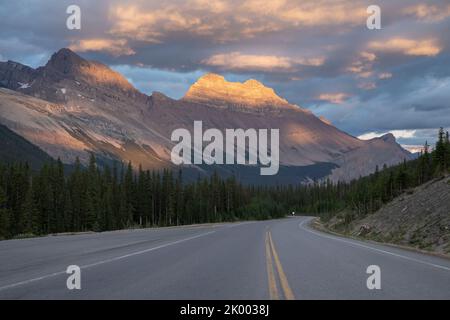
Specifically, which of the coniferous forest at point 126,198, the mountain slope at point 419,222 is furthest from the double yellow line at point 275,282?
the coniferous forest at point 126,198

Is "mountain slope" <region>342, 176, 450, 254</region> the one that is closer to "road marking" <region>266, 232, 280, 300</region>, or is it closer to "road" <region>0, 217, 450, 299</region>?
"road" <region>0, 217, 450, 299</region>

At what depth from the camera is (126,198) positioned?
106562 mm

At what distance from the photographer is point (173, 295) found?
10.7m

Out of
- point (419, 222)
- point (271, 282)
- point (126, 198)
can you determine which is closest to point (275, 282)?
point (271, 282)

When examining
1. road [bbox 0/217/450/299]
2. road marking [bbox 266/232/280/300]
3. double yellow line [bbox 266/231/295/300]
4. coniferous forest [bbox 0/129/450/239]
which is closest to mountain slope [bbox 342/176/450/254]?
road [bbox 0/217/450/299]

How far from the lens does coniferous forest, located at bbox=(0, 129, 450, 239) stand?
221 feet

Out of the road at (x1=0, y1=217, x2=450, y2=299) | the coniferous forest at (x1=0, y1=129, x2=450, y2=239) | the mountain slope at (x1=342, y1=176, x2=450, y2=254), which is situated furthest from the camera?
the coniferous forest at (x1=0, y1=129, x2=450, y2=239)

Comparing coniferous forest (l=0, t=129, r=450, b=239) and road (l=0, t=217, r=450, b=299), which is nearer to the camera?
road (l=0, t=217, r=450, b=299)

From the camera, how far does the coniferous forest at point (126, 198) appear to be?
67.5 metres

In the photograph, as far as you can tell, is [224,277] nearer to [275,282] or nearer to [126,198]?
[275,282]

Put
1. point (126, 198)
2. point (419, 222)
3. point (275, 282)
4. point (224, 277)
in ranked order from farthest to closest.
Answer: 1. point (126, 198)
2. point (419, 222)
3. point (224, 277)
4. point (275, 282)

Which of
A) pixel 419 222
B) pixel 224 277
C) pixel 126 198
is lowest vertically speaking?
pixel 126 198
